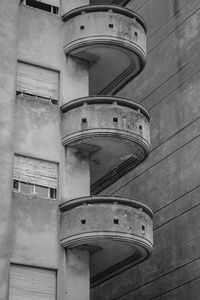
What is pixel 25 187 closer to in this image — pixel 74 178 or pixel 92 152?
pixel 74 178

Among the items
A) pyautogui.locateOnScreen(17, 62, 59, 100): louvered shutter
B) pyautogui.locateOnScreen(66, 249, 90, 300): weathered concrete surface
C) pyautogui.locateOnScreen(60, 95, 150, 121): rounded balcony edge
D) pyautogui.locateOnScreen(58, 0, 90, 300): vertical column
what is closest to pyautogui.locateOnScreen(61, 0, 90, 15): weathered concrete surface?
pyautogui.locateOnScreen(58, 0, 90, 300): vertical column

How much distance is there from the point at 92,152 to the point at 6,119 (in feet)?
12.4

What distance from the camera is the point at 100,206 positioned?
29250 mm

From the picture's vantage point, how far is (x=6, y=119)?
98.7 feet

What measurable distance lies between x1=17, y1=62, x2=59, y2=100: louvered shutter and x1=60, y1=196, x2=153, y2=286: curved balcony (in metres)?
4.81

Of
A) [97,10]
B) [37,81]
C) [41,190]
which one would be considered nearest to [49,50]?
[37,81]

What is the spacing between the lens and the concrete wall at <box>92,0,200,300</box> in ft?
114

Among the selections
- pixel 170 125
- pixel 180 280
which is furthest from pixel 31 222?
pixel 170 125

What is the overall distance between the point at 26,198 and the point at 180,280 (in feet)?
28.8

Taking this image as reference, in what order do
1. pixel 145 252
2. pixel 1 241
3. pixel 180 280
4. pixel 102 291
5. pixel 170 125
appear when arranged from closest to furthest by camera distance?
1. pixel 1 241
2. pixel 145 252
3. pixel 180 280
4. pixel 170 125
5. pixel 102 291

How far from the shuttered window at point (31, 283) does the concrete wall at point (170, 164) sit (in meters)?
7.39

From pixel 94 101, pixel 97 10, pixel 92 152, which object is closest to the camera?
pixel 94 101

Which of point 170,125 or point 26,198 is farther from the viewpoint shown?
point 170,125

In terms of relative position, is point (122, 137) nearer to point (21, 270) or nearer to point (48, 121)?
point (48, 121)
